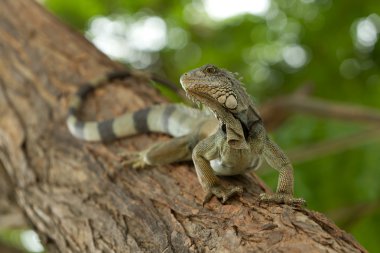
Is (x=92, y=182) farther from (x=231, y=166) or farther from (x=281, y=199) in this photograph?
(x=281, y=199)

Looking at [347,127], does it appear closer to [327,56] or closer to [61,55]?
[327,56]

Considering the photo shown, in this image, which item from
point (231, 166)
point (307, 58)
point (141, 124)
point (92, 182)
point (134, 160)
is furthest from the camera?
point (307, 58)

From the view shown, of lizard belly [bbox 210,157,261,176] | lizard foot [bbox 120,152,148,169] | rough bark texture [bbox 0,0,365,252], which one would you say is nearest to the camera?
A: rough bark texture [bbox 0,0,365,252]

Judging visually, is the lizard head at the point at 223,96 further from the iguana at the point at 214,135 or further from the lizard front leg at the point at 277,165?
the lizard front leg at the point at 277,165

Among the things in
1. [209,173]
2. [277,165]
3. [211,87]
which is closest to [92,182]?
[209,173]

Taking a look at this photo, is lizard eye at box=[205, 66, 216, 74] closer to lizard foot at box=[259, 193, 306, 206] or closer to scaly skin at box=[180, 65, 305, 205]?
scaly skin at box=[180, 65, 305, 205]

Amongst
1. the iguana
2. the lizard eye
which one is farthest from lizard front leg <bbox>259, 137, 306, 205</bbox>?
the lizard eye
